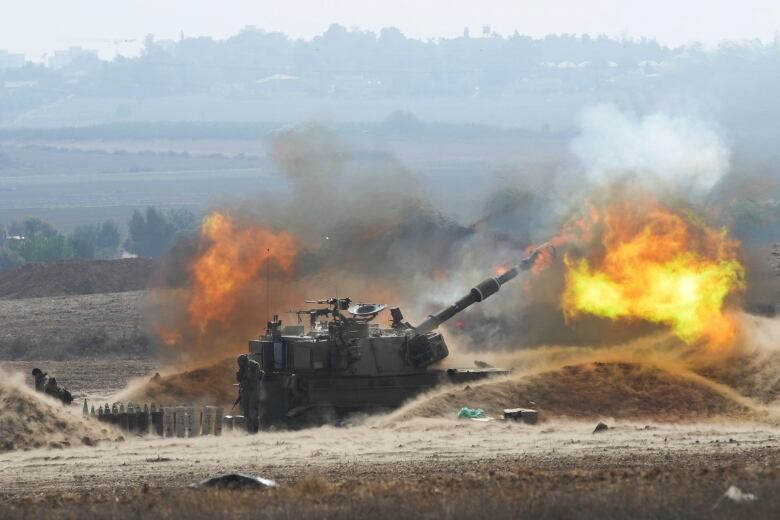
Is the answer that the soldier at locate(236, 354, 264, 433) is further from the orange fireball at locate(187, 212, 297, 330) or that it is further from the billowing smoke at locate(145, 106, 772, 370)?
the orange fireball at locate(187, 212, 297, 330)

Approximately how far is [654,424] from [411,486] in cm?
1329

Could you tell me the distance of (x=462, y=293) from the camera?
55969 millimetres

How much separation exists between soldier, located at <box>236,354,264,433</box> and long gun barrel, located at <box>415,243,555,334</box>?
4.51 meters

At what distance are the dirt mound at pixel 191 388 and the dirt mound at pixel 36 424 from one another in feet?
32.4

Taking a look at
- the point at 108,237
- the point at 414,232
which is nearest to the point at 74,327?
the point at 414,232

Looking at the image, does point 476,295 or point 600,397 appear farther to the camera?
point 476,295

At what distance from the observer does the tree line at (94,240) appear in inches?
4948

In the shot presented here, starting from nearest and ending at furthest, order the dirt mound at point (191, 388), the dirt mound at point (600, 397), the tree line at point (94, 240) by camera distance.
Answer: the dirt mound at point (600, 397) < the dirt mound at point (191, 388) < the tree line at point (94, 240)

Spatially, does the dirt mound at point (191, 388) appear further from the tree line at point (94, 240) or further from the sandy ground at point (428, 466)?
the tree line at point (94, 240)

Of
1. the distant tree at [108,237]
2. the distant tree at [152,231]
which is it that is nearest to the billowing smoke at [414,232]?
the distant tree at [152,231]

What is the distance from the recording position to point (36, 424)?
1486 inches

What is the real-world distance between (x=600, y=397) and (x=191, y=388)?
576 inches

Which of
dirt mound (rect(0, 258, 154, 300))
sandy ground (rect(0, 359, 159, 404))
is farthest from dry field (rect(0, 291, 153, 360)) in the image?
dirt mound (rect(0, 258, 154, 300))

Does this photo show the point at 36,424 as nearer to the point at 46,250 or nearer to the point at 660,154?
the point at 660,154
